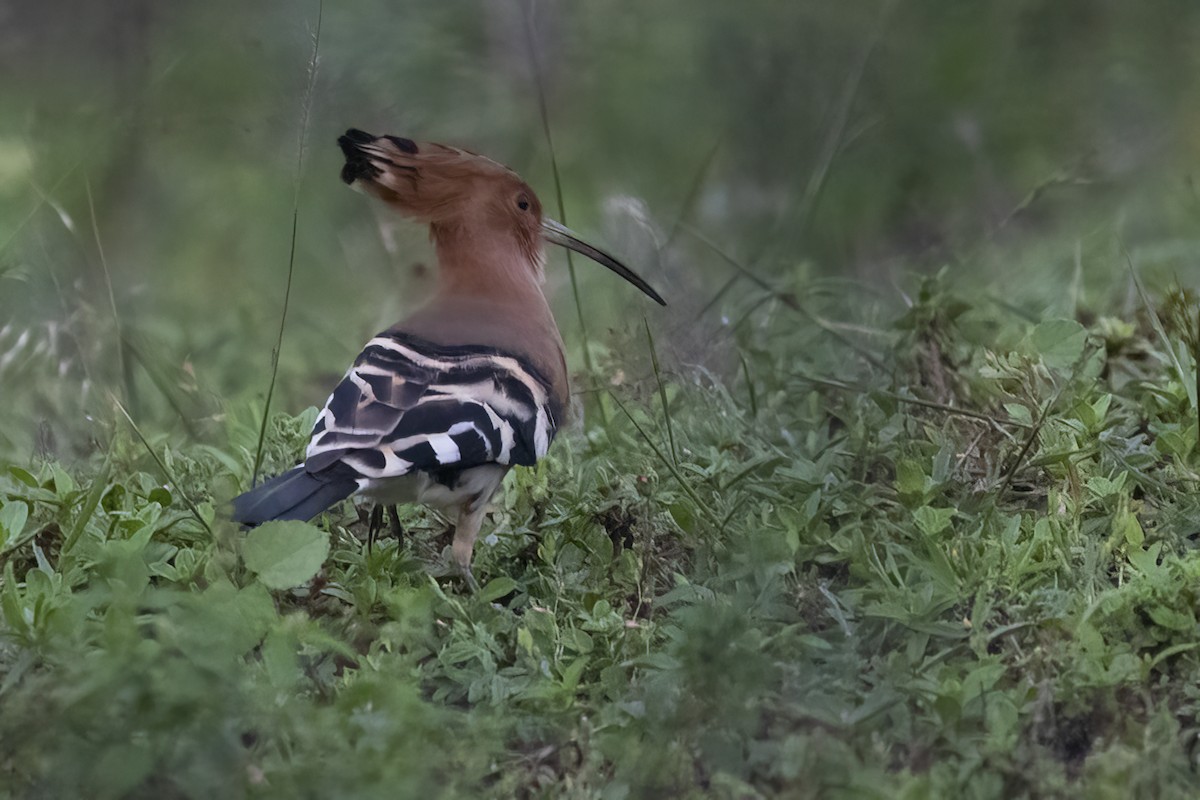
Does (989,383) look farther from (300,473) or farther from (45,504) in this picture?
(45,504)

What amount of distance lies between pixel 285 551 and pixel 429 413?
1.56ft

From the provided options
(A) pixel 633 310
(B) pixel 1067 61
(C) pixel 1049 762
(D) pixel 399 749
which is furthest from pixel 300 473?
(B) pixel 1067 61

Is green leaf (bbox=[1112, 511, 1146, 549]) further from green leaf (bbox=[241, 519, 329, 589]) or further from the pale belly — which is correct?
green leaf (bbox=[241, 519, 329, 589])

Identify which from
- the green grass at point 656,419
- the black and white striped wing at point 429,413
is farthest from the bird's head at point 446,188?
the black and white striped wing at point 429,413

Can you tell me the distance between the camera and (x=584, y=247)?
379cm

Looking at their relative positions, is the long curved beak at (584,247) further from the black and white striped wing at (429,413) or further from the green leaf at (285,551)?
the green leaf at (285,551)

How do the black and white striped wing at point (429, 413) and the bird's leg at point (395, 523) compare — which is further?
the bird's leg at point (395, 523)

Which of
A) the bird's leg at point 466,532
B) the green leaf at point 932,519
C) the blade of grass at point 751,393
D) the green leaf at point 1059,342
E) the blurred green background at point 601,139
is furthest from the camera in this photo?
the blurred green background at point 601,139

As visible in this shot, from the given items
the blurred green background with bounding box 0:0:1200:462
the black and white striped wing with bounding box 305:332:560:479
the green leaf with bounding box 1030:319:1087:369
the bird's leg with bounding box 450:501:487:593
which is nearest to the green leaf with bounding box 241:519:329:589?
the black and white striped wing with bounding box 305:332:560:479

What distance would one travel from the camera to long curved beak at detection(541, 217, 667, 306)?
12.2 ft

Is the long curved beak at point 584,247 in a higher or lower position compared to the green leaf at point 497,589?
higher

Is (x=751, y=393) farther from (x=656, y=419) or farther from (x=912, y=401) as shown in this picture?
(x=912, y=401)

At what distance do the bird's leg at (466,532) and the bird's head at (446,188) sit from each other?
0.72m

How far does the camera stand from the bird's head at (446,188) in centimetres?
339
